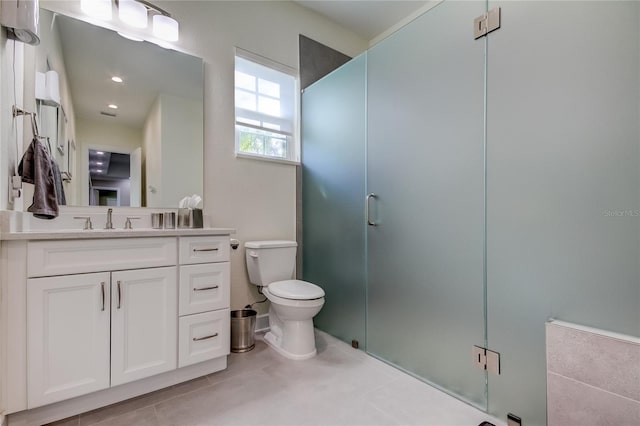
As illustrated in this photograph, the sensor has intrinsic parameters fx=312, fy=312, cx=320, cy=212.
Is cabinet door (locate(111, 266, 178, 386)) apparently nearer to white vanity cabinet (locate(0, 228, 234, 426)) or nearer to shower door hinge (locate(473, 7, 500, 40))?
white vanity cabinet (locate(0, 228, 234, 426))

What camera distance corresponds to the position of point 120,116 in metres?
2.07

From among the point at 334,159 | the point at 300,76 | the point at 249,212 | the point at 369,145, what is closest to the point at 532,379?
the point at 369,145

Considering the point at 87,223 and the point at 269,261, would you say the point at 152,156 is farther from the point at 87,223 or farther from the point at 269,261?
the point at 269,261

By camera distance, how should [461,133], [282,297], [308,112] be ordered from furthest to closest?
1. [308,112]
2. [282,297]
3. [461,133]

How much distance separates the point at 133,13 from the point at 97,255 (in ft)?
5.29

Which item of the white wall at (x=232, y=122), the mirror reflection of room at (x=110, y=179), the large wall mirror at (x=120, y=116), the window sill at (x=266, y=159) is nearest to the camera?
the large wall mirror at (x=120, y=116)

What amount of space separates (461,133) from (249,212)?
5.49ft

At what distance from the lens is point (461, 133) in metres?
1.61

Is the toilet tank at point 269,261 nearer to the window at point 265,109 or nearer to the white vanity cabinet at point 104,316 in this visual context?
the white vanity cabinet at point 104,316

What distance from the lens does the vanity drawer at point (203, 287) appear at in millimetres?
1717

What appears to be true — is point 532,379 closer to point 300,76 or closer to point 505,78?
point 505,78

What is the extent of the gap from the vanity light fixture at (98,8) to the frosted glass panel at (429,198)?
171 cm

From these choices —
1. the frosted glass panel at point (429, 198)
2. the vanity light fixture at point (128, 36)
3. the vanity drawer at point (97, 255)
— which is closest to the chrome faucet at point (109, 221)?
the vanity drawer at point (97, 255)

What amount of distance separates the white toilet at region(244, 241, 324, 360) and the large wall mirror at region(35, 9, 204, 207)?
696 mm
